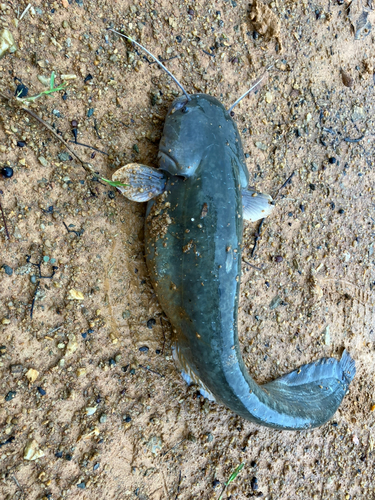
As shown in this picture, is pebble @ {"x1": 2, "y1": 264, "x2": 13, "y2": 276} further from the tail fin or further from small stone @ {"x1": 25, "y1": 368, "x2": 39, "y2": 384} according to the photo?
the tail fin

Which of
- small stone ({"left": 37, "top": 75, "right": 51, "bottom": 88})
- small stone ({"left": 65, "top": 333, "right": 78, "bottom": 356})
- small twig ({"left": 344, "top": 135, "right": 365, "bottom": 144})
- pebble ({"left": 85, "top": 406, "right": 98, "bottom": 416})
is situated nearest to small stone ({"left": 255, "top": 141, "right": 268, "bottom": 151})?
small twig ({"left": 344, "top": 135, "right": 365, "bottom": 144})

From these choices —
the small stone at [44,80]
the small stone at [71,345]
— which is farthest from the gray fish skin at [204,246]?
the small stone at [44,80]

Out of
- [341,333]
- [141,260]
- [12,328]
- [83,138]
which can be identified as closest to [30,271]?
[12,328]

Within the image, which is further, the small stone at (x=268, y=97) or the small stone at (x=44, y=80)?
the small stone at (x=268, y=97)

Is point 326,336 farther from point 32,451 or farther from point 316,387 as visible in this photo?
point 32,451

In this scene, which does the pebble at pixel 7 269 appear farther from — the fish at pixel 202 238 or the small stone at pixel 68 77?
the small stone at pixel 68 77

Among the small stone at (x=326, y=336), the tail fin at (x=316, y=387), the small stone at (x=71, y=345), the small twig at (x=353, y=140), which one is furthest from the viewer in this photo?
the small twig at (x=353, y=140)
